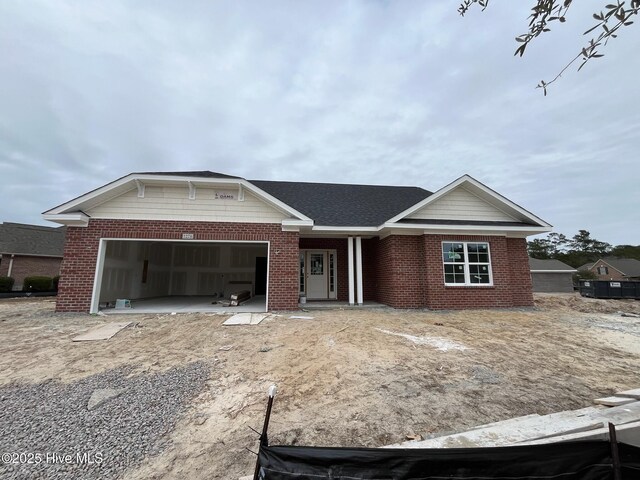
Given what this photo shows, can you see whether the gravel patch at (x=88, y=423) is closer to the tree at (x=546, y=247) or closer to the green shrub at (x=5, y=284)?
the green shrub at (x=5, y=284)

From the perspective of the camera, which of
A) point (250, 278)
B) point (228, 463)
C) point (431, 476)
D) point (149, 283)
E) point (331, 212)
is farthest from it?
point (250, 278)

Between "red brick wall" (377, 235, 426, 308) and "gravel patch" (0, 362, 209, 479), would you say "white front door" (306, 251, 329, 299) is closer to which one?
"red brick wall" (377, 235, 426, 308)

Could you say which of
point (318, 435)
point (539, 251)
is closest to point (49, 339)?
point (318, 435)

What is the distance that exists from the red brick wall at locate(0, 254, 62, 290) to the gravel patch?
2501cm

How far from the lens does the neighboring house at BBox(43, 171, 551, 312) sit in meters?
9.49

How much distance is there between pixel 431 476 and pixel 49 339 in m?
7.96

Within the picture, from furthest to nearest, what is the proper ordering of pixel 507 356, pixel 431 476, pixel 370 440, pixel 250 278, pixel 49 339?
pixel 250 278 → pixel 49 339 → pixel 507 356 → pixel 370 440 → pixel 431 476

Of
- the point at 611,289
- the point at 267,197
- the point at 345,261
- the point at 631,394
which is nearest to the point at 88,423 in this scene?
the point at 631,394

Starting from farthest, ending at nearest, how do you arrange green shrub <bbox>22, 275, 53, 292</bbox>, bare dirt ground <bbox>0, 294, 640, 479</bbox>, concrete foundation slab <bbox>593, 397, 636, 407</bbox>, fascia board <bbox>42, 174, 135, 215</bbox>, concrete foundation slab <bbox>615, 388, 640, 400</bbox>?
green shrub <bbox>22, 275, 53, 292</bbox>
fascia board <bbox>42, 174, 135, 215</bbox>
concrete foundation slab <bbox>615, 388, 640, 400</bbox>
concrete foundation slab <bbox>593, 397, 636, 407</bbox>
bare dirt ground <bbox>0, 294, 640, 479</bbox>

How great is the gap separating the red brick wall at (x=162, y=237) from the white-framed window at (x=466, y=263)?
5810mm

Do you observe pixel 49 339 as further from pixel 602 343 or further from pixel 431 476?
pixel 602 343

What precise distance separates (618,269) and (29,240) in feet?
238

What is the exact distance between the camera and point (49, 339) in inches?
248

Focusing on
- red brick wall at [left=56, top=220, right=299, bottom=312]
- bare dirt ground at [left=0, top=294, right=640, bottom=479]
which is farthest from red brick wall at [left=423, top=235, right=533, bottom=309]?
red brick wall at [left=56, top=220, right=299, bottom=312]
